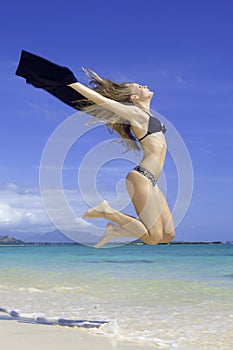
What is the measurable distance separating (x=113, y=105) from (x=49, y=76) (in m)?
0.62

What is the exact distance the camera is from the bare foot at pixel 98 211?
16.2 ft

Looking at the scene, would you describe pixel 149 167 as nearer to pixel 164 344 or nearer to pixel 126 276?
pixel 164 344

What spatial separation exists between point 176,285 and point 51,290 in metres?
3.54

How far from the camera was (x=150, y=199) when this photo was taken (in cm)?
489

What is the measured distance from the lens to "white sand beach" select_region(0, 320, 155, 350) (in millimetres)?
6973

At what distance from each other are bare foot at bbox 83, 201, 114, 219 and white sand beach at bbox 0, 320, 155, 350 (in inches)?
103

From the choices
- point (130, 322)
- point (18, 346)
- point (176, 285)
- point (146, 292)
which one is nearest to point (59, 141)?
point (18, 346)

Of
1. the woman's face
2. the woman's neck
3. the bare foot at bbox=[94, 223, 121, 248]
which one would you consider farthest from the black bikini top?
the bare foot at bbox=[94, 223, 121, 248]

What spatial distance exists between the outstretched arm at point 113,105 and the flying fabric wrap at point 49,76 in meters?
0.06

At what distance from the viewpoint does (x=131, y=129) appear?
5.20 m

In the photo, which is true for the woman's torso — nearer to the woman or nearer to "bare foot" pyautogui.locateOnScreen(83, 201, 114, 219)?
the woman

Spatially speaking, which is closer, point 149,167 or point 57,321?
point 149,167

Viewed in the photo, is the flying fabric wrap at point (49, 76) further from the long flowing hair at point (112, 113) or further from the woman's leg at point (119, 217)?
the woman's leg at point (119, 217)

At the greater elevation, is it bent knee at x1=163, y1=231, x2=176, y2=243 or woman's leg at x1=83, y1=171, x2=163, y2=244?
woman's leg at x1=83, y1=171, x2=163, y2=244
